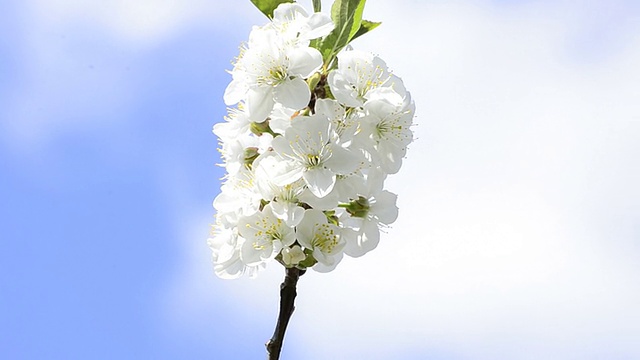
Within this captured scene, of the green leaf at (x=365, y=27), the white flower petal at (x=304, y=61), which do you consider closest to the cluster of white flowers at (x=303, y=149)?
the white flower petal at (x=304, y=61)

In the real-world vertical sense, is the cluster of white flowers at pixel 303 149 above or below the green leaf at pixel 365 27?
below

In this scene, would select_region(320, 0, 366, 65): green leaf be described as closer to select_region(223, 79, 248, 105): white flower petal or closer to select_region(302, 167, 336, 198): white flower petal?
select_region(223, 79, 248, 105): white flower petal

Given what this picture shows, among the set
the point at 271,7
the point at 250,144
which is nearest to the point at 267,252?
the point at 250,144

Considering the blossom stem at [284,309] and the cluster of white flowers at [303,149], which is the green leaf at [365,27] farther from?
the blossom stem at [284,309]

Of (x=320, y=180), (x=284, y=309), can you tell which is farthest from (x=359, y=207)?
(x=284, y=309)

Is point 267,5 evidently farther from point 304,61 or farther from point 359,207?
point 359,207
